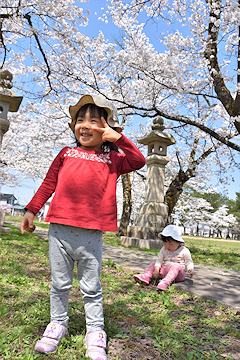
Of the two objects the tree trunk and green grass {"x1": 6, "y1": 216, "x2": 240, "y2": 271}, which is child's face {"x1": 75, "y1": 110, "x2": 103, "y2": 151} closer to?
green grass {"x1": 6, "y1": 216, "x2": 240, "y2": 271}

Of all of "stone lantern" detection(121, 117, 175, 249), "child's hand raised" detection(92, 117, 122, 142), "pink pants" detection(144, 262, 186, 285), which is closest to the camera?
"child's hand raised" detection(92, 117, 122, 142)

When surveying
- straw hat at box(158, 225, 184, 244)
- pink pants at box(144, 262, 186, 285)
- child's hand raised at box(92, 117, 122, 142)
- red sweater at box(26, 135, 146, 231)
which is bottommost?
pink pants at box(144, 262, 186, 285)

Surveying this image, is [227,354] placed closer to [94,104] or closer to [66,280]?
[66,280]

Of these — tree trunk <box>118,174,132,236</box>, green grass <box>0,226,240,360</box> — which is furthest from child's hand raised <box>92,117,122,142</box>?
tree trunk <box>118,174,132,236</box>

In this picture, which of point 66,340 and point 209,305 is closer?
point 66,340

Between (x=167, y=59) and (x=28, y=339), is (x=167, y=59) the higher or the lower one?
the higher one

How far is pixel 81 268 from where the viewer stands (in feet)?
6.07

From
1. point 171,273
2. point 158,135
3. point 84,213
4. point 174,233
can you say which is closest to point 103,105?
point 84,213

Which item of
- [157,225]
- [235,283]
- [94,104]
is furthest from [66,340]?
[157,225]

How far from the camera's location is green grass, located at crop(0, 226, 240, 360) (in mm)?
1789

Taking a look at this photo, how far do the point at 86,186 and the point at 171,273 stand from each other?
2002 millimetres

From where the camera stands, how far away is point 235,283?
384cm

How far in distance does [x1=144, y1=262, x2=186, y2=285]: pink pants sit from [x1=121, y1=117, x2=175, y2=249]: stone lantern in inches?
169

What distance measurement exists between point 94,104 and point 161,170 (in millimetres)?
6925
